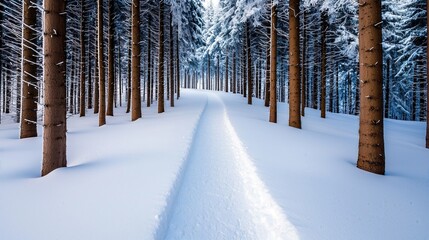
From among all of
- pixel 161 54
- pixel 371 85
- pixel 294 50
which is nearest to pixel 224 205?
pixel 371 85

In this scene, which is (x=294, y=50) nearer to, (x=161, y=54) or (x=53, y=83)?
(x=53, y=83)

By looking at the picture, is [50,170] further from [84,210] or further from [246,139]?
[246,139]

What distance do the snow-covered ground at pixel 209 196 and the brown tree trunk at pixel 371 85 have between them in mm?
444

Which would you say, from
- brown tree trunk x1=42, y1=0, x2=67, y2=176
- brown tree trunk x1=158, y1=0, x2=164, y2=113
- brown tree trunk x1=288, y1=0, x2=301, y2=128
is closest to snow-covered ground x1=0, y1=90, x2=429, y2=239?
brown tree trunk x1=42, y1=0, x2=67, y2=176

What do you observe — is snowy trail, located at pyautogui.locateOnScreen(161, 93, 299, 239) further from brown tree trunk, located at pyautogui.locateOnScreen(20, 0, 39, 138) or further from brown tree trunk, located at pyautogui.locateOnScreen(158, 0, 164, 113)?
brown tree trunk, located at pyautogui.locateOnScreen(158, 0, 164, 113)

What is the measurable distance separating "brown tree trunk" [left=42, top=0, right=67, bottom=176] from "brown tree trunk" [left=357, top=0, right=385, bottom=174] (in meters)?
5.99

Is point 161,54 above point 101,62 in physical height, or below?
above

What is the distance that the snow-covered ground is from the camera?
2.86 metres

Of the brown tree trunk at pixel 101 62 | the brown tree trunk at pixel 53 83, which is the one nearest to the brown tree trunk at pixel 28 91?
the brown tree trunk at pixel 101 62

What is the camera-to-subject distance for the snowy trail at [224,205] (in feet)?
10.5

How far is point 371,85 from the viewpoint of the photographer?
4.98 metres

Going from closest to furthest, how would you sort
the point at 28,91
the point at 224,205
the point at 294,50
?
the point at 224,205
the point at 28,91
the point at 294,50

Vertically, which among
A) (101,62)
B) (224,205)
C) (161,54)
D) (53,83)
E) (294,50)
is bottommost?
(224,205)

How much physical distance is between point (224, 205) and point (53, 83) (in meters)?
3.81
